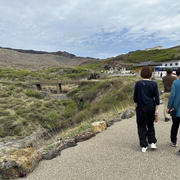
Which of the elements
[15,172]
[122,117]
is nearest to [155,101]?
[15,172]

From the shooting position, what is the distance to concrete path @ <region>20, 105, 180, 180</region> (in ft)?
8.56

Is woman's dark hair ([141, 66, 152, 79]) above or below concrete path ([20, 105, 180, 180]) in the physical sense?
above

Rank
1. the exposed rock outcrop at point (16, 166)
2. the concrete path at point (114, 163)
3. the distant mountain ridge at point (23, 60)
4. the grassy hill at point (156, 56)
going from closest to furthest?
1. the concrete path at point (114, 163)
2. the exposed rock outcrop at point (16, 166)
3. the grassy hill at point (156, 56)
4. the distant mountain ridge at point (23, 60)

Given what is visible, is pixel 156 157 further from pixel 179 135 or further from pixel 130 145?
pixel 179 135

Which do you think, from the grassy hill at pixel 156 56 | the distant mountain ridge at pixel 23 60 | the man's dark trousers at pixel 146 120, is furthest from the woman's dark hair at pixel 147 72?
the distant mountain ridge at pixel 23 60

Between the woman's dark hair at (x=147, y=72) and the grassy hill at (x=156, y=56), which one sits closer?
the woman's dark hair at (x=147, y=72)

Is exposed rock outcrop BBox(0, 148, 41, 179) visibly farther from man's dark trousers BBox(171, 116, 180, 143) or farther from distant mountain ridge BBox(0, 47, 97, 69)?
distant mountain ridge BBox(0, 47, 97, 69)

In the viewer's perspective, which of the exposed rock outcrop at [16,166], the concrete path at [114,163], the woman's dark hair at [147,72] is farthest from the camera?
the woman's dark hair at [147,72]

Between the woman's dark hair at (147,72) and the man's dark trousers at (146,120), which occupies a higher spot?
the woman's dark hair at (147,72)

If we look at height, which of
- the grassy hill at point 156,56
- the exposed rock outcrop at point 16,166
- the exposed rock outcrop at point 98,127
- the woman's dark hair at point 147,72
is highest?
the grassy hill at point 156,56

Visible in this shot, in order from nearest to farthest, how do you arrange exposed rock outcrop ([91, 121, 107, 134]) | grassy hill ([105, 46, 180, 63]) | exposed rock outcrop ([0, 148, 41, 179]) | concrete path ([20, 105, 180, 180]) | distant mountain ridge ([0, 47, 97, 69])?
concrete path ([20, 105, 180, 180]), exposed rock outcrop ([0, 148, 41, 179]), exposed rock outcrop ([91, 121, 107, 134]), grassy hill ([105, 46, 180, 63]), distant mountain ridge ([0, 47, 97, 69])

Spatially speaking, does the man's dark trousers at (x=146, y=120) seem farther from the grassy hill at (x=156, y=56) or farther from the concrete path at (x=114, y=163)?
the grassy hill at (x=156, y=56)

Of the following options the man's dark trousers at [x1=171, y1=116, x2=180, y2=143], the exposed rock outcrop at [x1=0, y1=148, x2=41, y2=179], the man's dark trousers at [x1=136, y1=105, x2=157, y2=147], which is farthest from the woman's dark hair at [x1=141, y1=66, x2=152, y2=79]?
the exposed rock outcrop at [x1=0, y1=148, x2=41, y2=179]

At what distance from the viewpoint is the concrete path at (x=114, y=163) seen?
8.56 feet
